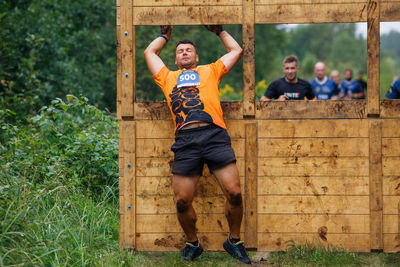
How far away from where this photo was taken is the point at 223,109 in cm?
414

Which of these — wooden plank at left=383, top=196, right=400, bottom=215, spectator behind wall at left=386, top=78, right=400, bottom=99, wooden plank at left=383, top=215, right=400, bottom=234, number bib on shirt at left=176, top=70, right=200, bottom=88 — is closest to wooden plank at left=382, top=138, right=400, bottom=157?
wooden plank at left=383, top=196, right=400, bottom=215

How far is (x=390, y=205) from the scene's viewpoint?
4.09 meters

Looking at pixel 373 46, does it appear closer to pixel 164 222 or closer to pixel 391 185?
pixel 391 185

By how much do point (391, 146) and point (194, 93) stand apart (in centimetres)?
186

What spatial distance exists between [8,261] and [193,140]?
5.53 feet

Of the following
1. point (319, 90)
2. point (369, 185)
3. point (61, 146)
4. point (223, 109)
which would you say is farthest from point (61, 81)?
point (369, 185)

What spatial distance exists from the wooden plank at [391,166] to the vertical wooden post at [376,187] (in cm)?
5

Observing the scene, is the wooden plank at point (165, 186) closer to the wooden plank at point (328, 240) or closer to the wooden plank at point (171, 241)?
the wooden plank at point (171, 241)

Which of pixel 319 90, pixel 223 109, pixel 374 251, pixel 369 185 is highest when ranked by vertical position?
pixel 319 90

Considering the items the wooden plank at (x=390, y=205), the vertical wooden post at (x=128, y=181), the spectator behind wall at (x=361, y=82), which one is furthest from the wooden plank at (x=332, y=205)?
the spectator behind wall at (x=361, y=82)

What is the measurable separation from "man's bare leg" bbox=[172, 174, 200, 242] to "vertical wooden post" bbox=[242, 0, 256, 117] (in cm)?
81

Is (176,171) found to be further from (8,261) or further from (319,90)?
(319,90)

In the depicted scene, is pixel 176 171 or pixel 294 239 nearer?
pixel 176 171

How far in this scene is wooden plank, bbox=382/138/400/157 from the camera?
4.09 m
